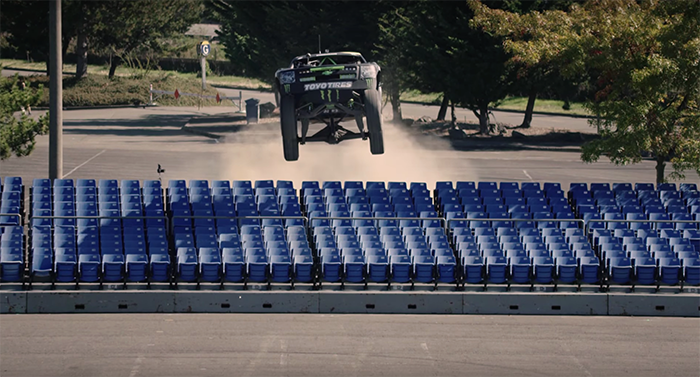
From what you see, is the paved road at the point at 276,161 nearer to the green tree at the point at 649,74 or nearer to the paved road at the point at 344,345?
the green tree at the point at 649,74

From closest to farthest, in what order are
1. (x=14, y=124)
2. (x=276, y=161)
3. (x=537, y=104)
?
1. (x=14, y=124)
2. (x=276, y=161)
3. (x=537, y=104)

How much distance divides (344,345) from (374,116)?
690 centimetres

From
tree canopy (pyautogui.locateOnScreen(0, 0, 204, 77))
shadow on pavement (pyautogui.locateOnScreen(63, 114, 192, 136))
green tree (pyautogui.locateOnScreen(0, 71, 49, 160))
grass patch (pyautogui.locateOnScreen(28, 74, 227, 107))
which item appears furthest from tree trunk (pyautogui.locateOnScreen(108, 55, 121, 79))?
green tree (pyautogui.locateOnScreen(0, 71, 49, 160))

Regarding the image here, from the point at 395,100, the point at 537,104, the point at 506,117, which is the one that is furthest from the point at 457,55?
the point at 537,104

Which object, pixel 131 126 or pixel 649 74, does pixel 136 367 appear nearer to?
pixel 649 74

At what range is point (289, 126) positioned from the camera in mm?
22922

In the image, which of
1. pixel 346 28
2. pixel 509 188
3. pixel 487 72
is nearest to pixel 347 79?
pixel 509 188

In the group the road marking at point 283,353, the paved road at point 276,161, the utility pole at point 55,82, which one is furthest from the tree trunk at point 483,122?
the road marking at point 283,353

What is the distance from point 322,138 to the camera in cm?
2384

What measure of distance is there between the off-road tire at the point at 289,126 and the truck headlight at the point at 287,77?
38 centimetres

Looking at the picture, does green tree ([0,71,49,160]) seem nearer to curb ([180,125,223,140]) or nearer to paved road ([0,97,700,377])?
paved road ([0,97,700,377])

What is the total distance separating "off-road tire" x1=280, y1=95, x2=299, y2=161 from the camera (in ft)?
74.3

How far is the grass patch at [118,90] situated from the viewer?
228 feet

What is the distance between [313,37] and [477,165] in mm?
21001
